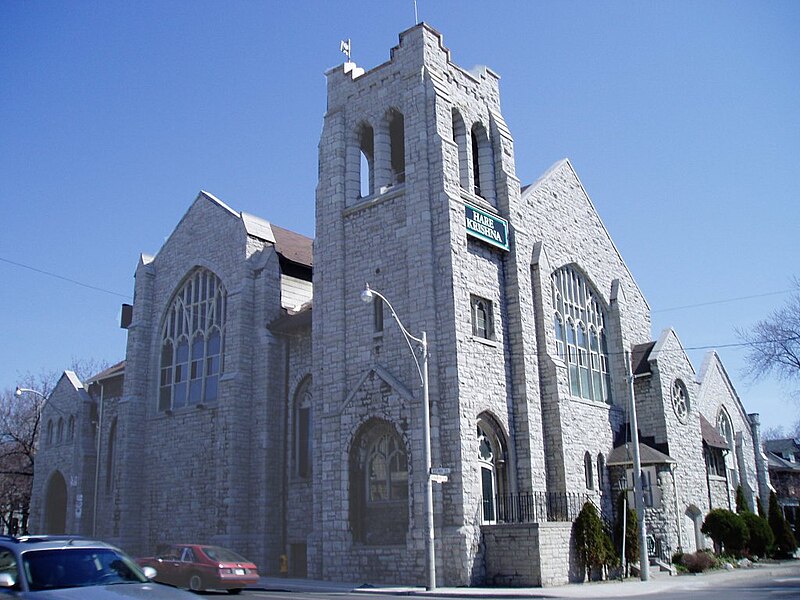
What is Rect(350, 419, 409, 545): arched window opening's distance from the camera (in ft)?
75.1

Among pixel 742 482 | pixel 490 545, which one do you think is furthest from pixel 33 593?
pixel 742 482

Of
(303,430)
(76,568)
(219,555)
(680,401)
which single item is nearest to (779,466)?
(680,401)

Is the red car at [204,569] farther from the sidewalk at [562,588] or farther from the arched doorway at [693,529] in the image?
the arched doorway at [693,529]

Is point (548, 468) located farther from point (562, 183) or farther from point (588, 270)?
point (562, 183)

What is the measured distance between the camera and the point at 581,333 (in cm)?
3019

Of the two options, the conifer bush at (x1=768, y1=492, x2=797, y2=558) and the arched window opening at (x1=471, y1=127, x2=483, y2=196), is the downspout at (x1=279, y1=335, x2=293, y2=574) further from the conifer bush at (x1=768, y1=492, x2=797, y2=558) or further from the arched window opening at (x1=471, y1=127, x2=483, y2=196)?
the conifer bush at (x1=768, y1=492, x2=797, y2=558)

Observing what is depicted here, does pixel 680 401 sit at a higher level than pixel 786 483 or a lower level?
higher

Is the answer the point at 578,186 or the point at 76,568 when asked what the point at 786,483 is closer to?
the point at 578,186

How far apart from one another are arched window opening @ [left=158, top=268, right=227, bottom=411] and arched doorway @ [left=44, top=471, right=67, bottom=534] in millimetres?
9742

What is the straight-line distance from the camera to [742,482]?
3547 centimetres

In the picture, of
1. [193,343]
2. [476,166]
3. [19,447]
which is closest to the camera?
[476,166]

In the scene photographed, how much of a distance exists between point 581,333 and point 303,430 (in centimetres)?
1128

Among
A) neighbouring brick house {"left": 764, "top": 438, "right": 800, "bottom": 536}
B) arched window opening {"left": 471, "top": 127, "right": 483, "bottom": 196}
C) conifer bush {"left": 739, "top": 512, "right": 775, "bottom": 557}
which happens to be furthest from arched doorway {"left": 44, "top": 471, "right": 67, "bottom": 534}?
neighbouring brick house {"left": 764, "top": 438, "right": 800, "bottom": 536}

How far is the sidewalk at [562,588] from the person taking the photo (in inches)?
719
